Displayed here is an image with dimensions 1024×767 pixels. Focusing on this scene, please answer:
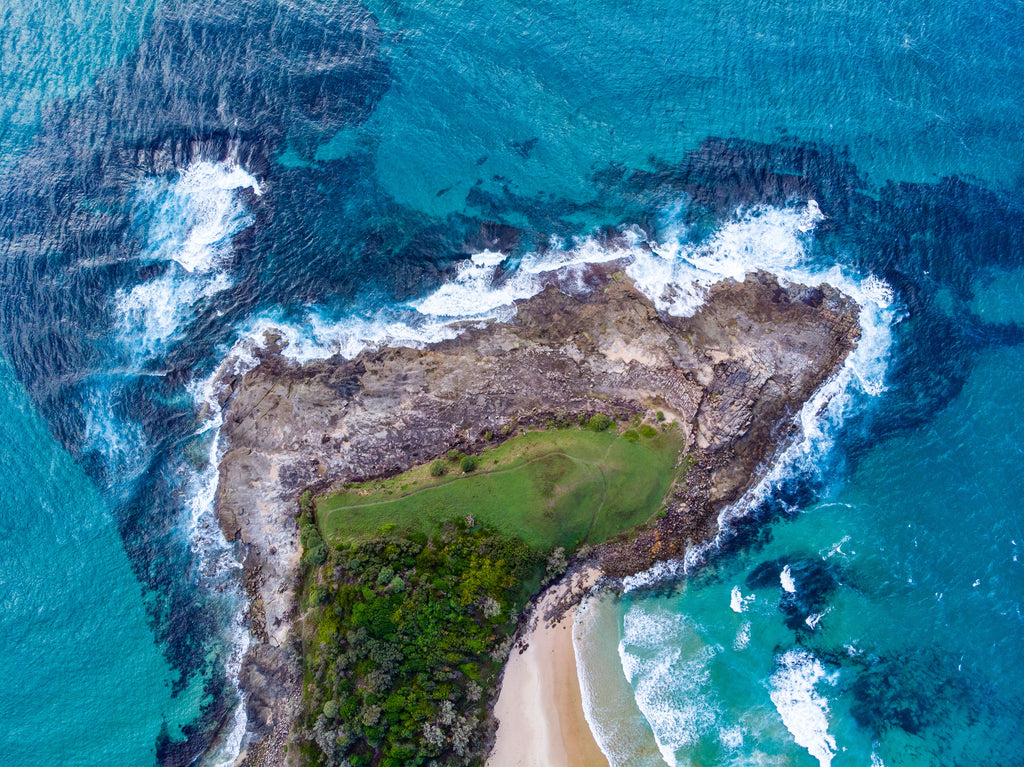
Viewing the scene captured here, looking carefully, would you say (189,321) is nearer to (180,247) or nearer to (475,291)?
(180,247)

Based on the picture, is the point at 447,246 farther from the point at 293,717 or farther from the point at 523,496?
the point at 293,717

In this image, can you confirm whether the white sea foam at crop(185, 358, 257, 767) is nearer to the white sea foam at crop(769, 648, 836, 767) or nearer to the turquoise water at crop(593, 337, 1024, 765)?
the turquoise water at crop(593, 337, 1024, 765)

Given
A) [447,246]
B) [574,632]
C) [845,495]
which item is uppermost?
[447,246]

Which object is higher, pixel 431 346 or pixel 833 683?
pixel 431 346

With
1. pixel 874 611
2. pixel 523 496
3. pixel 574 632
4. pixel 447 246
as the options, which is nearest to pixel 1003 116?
pixel 874 611

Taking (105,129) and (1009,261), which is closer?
(1009,261)

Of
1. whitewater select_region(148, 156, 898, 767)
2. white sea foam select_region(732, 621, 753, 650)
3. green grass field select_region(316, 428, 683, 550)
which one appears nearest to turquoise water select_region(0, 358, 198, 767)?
whitewater select_region(148, 156, 898, 767)

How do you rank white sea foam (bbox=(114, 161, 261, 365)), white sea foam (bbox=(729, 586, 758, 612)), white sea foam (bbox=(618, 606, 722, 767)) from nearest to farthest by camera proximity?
white sea foam (bbox=(618, 606, 722, 767)), white sea foam (bbox=(729, 586, 758, 612)), white sea foam (bbox=(114, 161, 261, 365))
